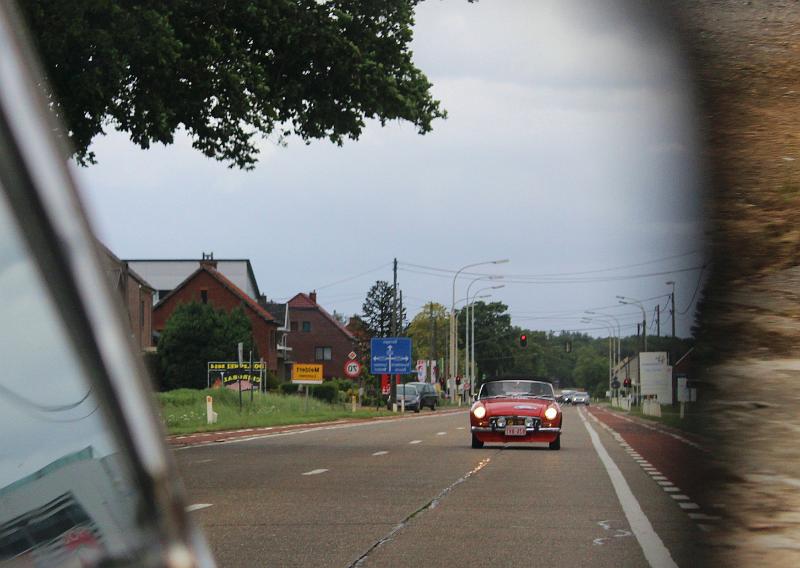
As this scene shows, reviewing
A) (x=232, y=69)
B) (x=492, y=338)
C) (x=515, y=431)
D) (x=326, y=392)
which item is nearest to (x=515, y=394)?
(x=515, y=431)

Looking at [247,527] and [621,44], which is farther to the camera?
[247,527]

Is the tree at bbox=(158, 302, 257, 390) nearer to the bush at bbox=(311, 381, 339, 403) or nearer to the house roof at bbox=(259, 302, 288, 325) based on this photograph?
the bush at bbox=(311, 381, 339, 403)

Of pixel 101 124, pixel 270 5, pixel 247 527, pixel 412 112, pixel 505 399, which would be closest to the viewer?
pixel 247 527

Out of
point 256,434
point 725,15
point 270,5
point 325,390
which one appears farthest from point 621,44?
point 325,390

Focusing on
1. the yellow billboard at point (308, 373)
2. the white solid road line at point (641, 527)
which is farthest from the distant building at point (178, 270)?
the white solid road line at point (641, 527)

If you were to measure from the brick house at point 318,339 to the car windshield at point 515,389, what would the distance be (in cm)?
10891

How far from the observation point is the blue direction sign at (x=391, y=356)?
67.5 metres

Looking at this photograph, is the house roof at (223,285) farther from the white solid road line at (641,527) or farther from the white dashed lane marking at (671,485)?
the white solid road line at (641,527)

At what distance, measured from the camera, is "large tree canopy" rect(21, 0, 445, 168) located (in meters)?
16.6

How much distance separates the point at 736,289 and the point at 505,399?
1791 centimetres

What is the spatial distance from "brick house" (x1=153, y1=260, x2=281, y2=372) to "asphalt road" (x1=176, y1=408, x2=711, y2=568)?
8034cm

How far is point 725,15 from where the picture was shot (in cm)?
473

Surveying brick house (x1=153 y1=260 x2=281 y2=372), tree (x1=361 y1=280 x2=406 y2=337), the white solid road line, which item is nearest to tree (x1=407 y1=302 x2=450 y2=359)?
tree (x1=361 y1=280 x2=406 y2=337)

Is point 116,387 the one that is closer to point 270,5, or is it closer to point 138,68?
point 138,68
